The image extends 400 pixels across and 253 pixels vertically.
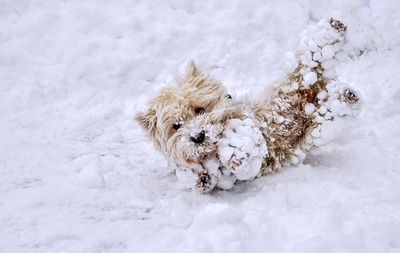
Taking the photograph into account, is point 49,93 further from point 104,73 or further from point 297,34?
point 297,34

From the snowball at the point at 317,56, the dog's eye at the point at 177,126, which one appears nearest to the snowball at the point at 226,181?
the dog's eye at the point at 177,126

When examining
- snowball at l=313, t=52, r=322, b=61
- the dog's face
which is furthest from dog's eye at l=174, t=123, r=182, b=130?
snowball at l=313, t=52, r=322, b=61

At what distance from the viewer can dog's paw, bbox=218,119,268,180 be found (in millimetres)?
2816

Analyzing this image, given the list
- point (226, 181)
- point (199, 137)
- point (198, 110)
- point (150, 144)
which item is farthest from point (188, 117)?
point (150, 144)

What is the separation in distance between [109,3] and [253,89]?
270cm

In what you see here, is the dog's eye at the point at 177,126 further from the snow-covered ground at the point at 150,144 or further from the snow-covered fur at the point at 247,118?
the snow-covered ground at the point at 150,144

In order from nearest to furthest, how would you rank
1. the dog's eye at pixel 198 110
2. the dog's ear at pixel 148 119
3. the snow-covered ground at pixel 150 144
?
1. the snow-covered ground at pixel 150 144
2. the dog's eye at pixel 198 110
3. the dog's ear at pixel 148 119

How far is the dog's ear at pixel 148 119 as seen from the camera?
10.6 feet

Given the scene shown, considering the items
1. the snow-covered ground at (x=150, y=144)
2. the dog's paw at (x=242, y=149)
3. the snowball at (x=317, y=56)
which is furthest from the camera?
the snowball at (x=317, y=56)

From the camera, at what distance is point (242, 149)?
2.81 m

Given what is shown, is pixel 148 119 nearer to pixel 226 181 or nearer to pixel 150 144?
pixel 150 144

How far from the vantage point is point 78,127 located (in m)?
4.16

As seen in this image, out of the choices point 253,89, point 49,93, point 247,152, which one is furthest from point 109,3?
point 247,152

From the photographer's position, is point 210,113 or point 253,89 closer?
point 210,113
